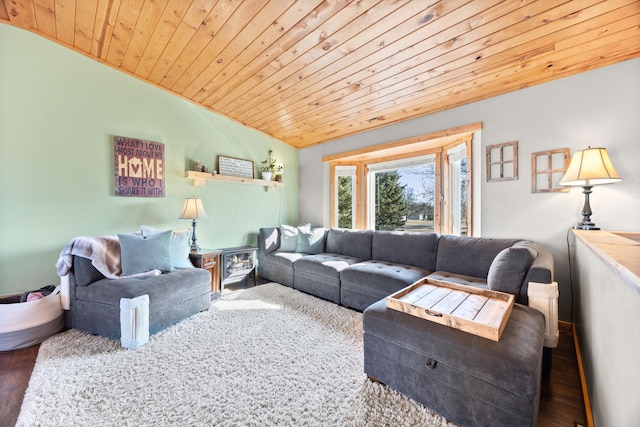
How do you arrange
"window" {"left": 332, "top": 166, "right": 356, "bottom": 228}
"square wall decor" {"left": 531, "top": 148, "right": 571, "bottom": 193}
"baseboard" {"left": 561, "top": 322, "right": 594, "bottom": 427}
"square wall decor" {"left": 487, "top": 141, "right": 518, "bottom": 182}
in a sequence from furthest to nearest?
1. "window" {"left": 332, "top": 166, "right": 356, "bottom": 228}
2. "square wall decor" {"left": 487, "top": 141, "right": 518, "bottom": 182}
3. "square wall decor" {"left": 531, "top": 148, "right": 571, "bottom": 193}
4. "baseboard" {"left": 561, "top": 322, "right": 594, "bottom": 427}

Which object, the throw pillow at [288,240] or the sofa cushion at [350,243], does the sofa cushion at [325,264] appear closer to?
the sofa cushion at [350,243]

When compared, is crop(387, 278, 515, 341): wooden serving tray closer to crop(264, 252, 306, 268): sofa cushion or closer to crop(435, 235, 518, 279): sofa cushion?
crop(435, 235, 518, 279): sofa cushion

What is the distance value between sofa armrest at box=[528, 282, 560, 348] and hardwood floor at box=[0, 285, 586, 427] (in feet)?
0.77

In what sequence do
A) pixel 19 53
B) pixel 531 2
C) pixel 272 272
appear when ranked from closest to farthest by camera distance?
1. pixel 531 2
2. pixel 19 53
3. pixel 272 272

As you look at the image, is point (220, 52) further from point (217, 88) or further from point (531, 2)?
point (531, 2)

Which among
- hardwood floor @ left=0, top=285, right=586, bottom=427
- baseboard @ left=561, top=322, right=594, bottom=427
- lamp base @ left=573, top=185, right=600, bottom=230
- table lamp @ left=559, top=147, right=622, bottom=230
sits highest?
table lamp @ left=559, top=147, right=622, bottom=230

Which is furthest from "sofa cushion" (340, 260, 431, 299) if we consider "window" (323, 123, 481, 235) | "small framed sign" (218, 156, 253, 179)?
"small framed sign" (218, 156, 253, 179)

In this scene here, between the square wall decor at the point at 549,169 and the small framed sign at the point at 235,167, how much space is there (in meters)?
3.71

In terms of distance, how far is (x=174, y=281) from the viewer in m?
2.37

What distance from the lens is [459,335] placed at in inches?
51.0

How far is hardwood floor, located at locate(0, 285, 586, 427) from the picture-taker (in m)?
1.34

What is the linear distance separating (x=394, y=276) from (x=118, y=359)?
2358mm

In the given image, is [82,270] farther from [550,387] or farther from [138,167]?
[550,387]

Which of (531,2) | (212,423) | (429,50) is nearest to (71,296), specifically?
(212,423)
